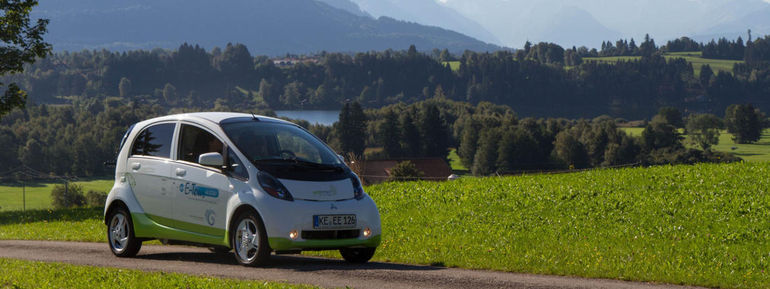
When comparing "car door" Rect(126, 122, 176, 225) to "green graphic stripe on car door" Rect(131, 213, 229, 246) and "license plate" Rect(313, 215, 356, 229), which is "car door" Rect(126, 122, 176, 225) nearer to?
"green graphic stripe on car door" Rect(131, 213, 229, 246)

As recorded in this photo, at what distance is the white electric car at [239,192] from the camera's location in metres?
11.1

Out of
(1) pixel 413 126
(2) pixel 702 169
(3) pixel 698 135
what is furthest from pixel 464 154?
(2) pixel 702 169

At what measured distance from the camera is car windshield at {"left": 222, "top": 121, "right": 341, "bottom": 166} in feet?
38.3

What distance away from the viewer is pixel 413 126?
179625mm

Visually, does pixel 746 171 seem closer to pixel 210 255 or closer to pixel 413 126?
pixel 210 255

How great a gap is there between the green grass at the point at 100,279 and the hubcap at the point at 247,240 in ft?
3.77

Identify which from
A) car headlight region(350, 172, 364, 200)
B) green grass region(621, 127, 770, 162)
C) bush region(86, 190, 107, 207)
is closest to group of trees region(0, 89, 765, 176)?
green grass region(621, 127, 770, 162)

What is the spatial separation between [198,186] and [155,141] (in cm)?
164

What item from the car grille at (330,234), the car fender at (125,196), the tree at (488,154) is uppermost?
the car fender at (125,196)

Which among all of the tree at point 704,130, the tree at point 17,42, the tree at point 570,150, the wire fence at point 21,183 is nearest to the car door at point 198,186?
the tree at point 17,42

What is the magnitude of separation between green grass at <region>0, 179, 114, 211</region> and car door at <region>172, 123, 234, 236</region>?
122m

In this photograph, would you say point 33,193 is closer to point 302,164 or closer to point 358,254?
point 358,254

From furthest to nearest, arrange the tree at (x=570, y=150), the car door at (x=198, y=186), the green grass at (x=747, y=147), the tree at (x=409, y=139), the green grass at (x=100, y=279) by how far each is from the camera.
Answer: the tree at (x=409, y=139), the green grass at (x=747, y=147), the tree at (x=570, y=150), the car door at (x=198, y=186), the green grass at (x=100, y=279)

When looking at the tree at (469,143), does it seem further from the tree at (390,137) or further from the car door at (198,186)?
the car door at (198,186)
